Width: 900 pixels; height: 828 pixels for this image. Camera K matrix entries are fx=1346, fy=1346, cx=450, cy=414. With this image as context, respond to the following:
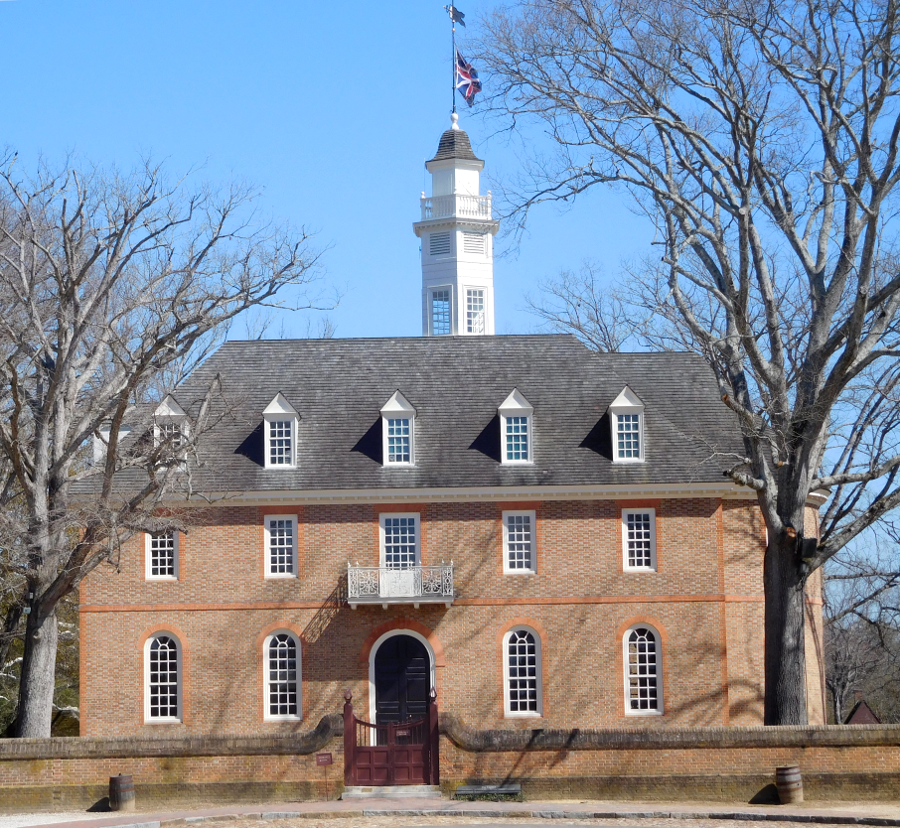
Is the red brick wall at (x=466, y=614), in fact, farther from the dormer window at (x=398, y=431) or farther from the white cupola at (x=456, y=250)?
the white cupola at (x=456, y=250)

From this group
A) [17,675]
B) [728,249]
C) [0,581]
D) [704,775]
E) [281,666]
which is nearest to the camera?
[704,775]

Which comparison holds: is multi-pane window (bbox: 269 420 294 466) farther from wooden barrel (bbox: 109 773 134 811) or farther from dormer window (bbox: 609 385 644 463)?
wooden barrel (bbox: 109 773 134 811)

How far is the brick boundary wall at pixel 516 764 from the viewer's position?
82.7 feet

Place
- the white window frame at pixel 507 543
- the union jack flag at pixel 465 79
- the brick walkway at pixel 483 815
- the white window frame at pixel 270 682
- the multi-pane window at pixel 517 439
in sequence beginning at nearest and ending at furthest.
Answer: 1. the brick walkway at pixel 483 815
2. the white window frame at pixel 270 682
3. the white window frame at pixel 507 543
4. the multi-pane window at pixel 517 439
5. the union jack flag at pixel 465 79

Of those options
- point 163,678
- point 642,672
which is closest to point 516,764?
point 642,672

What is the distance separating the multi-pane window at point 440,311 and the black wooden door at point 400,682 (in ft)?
62.7

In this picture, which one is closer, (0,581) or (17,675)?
(0,581)

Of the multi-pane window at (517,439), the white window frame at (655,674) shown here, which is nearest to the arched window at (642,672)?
the white window frame at (655,674)

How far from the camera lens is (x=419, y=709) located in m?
33.8

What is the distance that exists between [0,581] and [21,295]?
24.7 feet

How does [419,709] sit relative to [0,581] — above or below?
below

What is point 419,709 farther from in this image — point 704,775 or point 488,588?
point 704,775

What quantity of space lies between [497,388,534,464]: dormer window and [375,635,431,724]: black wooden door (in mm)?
5532

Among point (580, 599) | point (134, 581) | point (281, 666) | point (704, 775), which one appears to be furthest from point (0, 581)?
point (704, 775)
